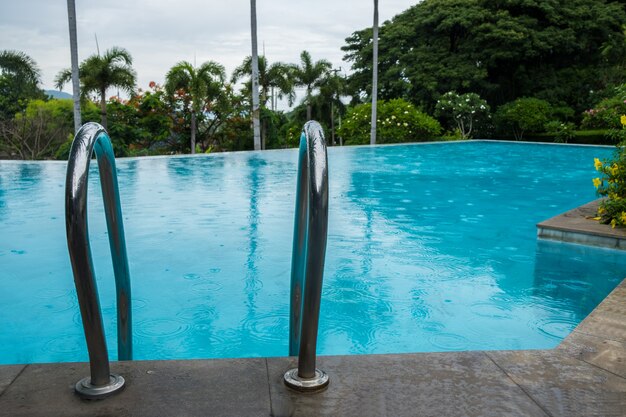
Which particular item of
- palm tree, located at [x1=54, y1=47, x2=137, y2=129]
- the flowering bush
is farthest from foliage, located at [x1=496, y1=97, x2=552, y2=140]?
the flowering bush

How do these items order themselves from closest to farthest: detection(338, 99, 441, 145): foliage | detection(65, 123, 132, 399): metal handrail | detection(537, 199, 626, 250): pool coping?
detection(65, 123, 132, 399): metal handrail, detection(537, 199, 626, 250): pool coping, detection(338, 99, 441, 145): foliage

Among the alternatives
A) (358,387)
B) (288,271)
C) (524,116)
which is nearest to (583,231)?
(288,271)

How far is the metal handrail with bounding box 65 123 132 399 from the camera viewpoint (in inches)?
62.3

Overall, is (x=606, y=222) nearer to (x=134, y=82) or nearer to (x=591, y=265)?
(x=591, y=265)

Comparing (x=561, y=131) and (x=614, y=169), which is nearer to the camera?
(x=614, y=169)

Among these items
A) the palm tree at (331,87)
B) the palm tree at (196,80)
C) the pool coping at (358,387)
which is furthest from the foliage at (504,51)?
the pool coping at (358,387)

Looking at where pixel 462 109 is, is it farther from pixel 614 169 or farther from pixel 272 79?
pixel 614 169

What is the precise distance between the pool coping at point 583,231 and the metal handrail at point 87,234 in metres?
4.64

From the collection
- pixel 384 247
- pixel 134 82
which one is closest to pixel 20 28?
pixel 134 82

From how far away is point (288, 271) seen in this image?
201 inches

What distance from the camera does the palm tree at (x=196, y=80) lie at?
23.4 meters

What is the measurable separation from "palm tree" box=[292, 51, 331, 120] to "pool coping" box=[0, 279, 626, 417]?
110ft

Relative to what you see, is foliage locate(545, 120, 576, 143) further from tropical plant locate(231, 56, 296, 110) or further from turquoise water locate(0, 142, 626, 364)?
turquoise water locate(0, 142, 626, 364)

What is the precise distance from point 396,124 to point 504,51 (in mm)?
8284
